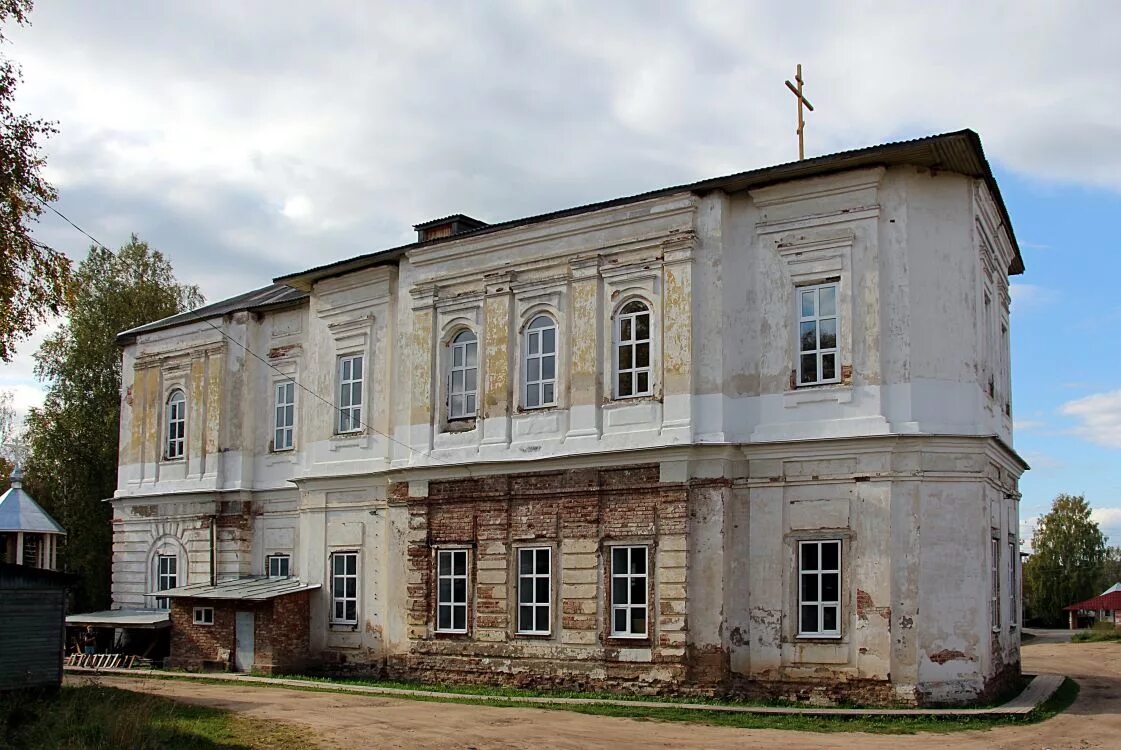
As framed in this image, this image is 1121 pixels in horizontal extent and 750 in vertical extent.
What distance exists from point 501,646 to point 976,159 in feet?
35.9

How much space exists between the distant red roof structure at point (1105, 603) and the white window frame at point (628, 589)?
40.1 metres

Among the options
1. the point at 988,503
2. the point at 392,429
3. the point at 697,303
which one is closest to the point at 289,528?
the point at 392,429

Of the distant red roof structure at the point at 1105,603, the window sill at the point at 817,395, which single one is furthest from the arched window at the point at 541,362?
the distant red roof structure at the point at 1105,603

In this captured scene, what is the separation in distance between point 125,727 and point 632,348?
9.53m

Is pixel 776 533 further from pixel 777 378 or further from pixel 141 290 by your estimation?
pixel 141 290

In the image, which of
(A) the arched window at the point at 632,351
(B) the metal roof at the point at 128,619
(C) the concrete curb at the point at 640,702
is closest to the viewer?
(C) the concrete curb at the point at 640,702

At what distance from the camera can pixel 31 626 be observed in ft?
56.6

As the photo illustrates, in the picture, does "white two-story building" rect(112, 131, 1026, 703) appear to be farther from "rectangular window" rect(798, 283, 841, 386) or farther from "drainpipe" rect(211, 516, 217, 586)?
"drainpipe" rect(211, 516, 217, 586)

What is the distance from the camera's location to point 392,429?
2234cm

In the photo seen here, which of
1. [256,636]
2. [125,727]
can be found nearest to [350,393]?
[256,636]

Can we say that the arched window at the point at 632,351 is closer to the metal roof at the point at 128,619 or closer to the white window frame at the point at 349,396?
the white window frame at the point at 349,396

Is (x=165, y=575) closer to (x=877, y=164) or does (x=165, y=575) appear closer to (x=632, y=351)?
(x=632, y=351)

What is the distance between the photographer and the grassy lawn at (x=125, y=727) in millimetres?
13742

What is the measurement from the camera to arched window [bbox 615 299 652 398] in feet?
62.4
